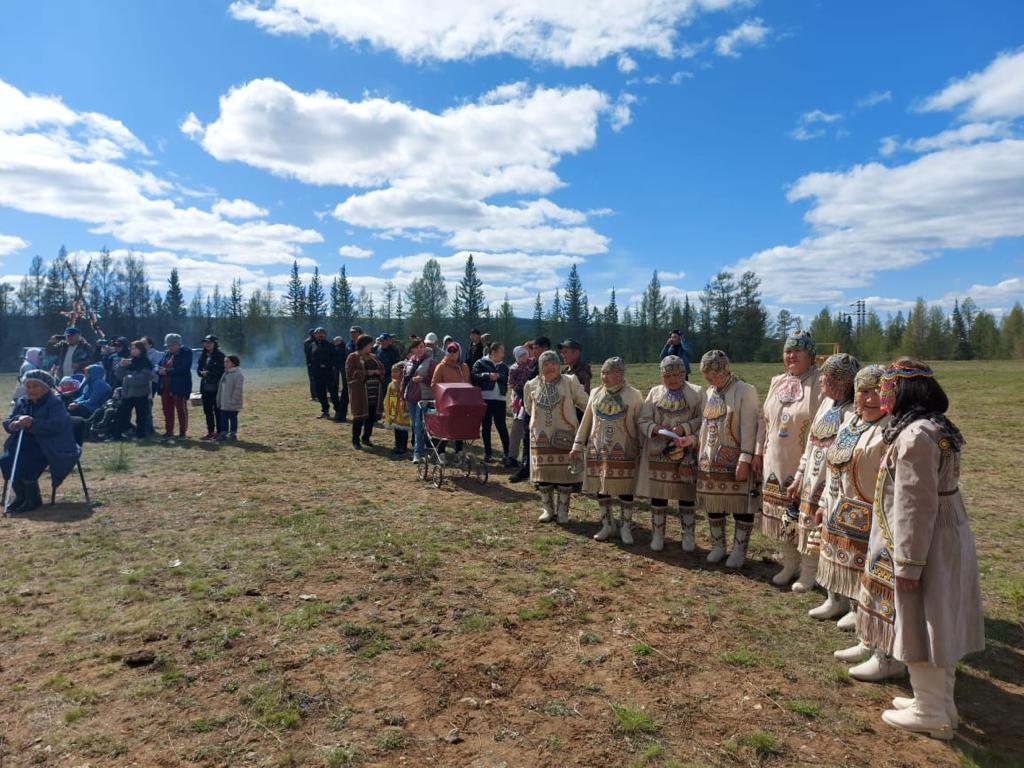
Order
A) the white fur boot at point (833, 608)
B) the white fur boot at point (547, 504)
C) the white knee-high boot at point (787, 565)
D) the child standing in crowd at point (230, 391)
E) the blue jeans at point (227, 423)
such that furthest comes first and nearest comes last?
the blue jeans at point (227, 423) < the child standing in crowd at point (230, 391) < the white fur boot at point (547, 504) < the white knee-high boot at point (787, 565) < the white fur boot at point (833, 608)

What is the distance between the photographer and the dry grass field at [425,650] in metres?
3.30

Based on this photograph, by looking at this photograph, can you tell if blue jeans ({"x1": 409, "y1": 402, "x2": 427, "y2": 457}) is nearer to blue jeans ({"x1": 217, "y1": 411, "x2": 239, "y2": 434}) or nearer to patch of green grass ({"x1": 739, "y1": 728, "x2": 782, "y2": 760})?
blue jeans ({"x1": 217, "y1": 411, "x2": 239, "y2": 434})

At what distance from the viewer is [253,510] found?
25.7 feet

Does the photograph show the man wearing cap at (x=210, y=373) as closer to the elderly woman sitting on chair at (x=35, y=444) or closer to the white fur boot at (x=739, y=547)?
the elderly woman sitting on chair at (x=35, y=444)

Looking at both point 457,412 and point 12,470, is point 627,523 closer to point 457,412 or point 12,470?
point 457,412

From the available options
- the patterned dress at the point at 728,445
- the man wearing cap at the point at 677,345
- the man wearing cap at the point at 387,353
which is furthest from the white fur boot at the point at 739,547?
the man wearing cap at the point at 387,353

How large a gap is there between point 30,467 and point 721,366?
8516mm

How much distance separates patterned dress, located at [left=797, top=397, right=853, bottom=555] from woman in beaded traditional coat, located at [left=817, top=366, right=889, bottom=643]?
313mm

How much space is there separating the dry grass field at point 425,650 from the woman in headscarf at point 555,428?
1.86ft

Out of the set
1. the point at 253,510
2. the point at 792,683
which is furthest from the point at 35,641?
the point at 792,683

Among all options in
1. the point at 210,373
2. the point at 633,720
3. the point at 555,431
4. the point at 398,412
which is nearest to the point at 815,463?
the point at 633,720

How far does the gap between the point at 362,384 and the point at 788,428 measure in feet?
28.5

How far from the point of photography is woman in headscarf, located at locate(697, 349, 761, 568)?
5617mm

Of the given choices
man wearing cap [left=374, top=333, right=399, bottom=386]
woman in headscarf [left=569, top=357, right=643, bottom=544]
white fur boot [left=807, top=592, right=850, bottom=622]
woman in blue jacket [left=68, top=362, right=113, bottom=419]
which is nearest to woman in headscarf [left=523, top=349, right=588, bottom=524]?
woman in headscarf [left=569, top=357, right=643, bottom=544]
